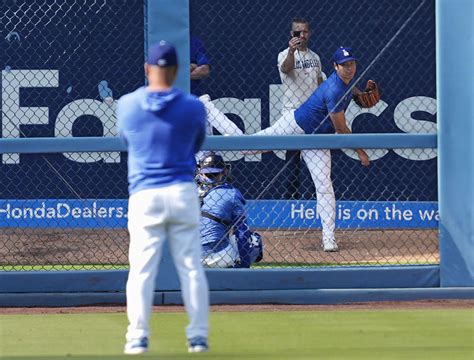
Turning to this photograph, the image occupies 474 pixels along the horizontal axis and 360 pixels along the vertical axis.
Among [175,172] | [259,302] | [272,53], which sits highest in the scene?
[272,53]

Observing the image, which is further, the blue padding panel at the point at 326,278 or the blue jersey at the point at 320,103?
the blue jersey at the point at 320,103

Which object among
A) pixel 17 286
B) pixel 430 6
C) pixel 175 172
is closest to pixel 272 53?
pixel 430 6

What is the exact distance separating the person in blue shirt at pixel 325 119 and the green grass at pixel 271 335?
2.29 meters

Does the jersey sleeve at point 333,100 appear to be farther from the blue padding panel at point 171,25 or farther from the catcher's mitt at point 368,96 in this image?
the blue padding panel at point 171,25

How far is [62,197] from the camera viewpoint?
1271 cm

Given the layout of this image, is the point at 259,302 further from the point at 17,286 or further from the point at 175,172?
the point at 175,172

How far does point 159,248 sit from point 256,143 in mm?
3421

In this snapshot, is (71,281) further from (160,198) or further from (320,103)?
(160,198)

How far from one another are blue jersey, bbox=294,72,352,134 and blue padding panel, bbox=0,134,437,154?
1.28 metres

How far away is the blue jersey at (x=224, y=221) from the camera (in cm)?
1003

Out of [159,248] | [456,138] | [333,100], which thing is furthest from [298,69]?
[159,248]

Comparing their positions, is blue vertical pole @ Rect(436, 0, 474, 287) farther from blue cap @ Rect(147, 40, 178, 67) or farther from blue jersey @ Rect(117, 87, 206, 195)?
blue cap @ Rect(147, 40, 178, 67)


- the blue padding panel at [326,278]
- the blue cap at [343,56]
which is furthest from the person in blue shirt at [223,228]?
the blue cap at [343,56]

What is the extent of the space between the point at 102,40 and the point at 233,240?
3.60m
